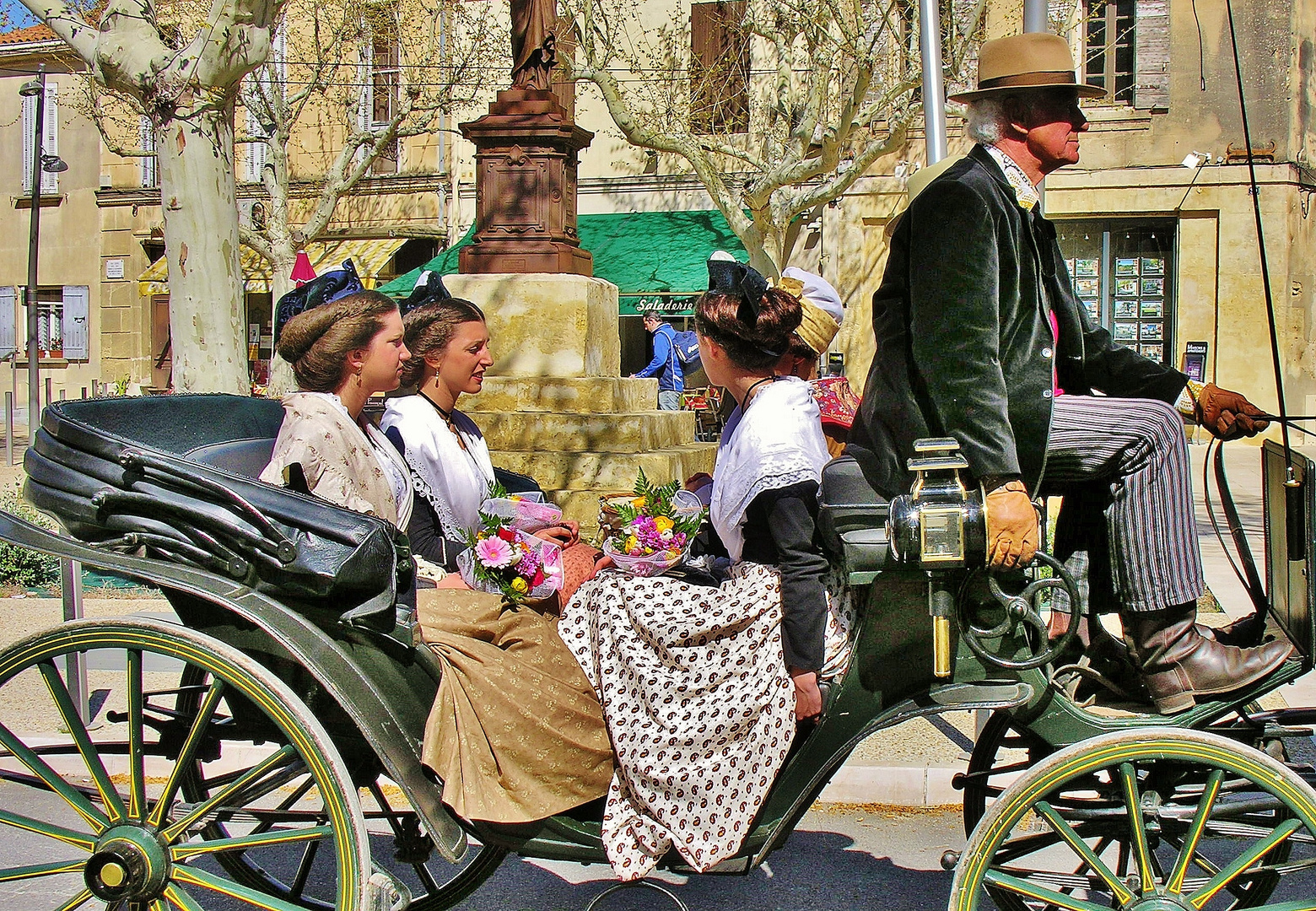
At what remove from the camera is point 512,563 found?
303cm

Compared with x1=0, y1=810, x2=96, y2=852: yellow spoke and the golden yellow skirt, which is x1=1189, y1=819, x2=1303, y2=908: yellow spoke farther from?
x1=0, y1=810, x2=96, y2=852: yellow spoke

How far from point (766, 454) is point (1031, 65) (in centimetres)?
107

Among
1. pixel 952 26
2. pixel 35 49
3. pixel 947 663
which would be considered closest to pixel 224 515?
pixel 947 663

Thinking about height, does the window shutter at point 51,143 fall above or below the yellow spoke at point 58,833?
above

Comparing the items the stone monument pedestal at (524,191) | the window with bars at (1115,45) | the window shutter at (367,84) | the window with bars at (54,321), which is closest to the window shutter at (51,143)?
the window with bars at (54,321)

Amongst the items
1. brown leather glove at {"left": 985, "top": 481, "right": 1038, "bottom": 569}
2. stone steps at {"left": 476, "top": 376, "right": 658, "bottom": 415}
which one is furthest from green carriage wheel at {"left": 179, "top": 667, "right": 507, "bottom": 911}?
stone steps at {"left": 476, "top": 376, "right": 658, "bottom": 415}

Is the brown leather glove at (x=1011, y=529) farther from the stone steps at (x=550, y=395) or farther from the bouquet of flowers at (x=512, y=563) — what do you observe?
the stone steps at (x=550, y=395)

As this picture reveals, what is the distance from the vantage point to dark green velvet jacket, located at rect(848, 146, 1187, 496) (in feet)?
8.21

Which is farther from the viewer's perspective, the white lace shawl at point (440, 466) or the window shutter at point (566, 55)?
the window shutter at point (566, 55)

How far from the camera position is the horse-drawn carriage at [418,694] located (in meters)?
2.42

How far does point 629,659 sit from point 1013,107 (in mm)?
1569

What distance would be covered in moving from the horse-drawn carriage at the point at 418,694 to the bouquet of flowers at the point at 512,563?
13.7 inches

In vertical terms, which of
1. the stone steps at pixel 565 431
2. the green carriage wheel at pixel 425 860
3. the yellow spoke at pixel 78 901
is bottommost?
the green carriage wheel at pixel 425 860

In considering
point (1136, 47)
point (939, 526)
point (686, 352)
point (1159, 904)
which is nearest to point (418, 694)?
point (939, 526)
